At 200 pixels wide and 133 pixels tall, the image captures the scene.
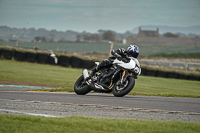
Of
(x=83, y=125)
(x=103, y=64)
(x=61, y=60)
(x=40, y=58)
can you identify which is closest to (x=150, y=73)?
(x=61, y=60)

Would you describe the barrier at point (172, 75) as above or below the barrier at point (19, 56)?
below

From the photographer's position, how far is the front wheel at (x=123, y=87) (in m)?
9.56

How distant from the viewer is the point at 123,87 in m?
9.78

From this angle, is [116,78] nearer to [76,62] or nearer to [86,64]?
[86,64]

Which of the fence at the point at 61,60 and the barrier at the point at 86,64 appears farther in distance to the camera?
the fence at the point at 61,60

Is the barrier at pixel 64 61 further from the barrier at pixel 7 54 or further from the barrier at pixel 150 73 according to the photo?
the barrier at pixel 150 73

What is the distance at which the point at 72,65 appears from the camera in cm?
3030

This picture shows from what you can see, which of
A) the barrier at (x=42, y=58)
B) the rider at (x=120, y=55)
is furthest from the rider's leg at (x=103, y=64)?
the barrier at (x=42, y=58)

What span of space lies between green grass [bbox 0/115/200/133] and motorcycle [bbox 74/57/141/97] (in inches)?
141

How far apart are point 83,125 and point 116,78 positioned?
4.71m

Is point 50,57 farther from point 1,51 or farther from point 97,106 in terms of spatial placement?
point 97,106

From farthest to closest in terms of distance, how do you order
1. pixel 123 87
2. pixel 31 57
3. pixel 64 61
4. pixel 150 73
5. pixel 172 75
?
pixel 31 57
pixel 64 61
pixel 150 73
pixel 172 75
pixel 123 87

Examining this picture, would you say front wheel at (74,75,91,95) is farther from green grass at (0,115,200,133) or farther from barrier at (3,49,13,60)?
barrier at (3,49,13,60)

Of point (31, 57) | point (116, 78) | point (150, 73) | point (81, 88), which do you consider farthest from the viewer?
point (31, 57)
